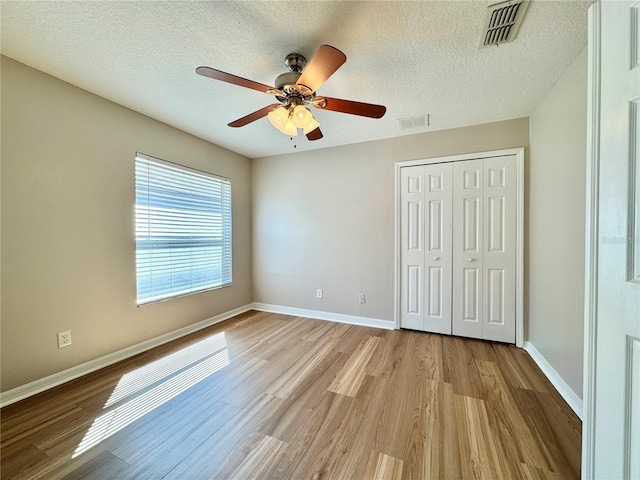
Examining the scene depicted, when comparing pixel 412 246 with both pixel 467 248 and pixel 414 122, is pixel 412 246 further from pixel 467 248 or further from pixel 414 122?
pixel 414 122

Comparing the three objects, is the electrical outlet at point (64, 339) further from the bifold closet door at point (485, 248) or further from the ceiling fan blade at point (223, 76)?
the bifold closet door at point (485, 248)

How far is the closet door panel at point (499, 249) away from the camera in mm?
2557

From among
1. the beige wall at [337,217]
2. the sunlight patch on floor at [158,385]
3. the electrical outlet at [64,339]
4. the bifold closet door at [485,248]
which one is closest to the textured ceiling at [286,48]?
the beige wall at [337,217]

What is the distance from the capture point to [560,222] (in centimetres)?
185

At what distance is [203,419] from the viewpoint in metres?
1.56

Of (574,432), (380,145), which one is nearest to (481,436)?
(574,432)

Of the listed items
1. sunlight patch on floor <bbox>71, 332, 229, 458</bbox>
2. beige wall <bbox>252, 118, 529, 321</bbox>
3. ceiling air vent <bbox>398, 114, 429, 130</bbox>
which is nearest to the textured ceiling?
ceiling air vent <bbox>398, 114, 429, 130</bbox>

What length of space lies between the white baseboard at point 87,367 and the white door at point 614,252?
3257 mm

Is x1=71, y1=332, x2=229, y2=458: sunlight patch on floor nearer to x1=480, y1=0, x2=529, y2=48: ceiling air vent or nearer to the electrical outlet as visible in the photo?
the electrical outlet

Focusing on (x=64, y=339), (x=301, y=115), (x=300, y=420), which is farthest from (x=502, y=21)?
(x=64, y=339)

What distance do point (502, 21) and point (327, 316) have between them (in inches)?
129

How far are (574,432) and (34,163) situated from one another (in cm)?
408

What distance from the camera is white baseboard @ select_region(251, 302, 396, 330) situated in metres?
3.13

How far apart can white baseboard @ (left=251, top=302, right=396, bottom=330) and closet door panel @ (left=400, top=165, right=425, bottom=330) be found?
0.26 m
